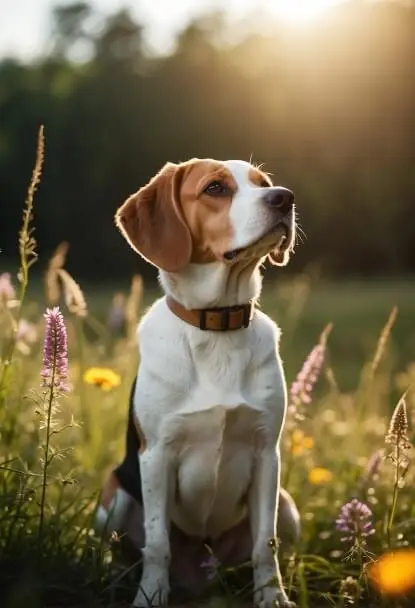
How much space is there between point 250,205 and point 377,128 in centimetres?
3019

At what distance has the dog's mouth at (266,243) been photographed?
390cm

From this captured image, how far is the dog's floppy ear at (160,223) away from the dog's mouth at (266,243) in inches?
7.1

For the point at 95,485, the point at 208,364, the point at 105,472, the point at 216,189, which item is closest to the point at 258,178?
the point at 216,189

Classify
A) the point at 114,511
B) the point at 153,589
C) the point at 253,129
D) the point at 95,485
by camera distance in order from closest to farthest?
1. the point at 153,589
2. the point at 114,511
3. the point at 95,485
4. the point at 253,129

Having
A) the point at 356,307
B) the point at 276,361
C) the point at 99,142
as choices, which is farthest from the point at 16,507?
the point at 99,142

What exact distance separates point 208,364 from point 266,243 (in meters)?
0.51

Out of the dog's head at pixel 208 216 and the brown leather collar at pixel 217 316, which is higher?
the dog's head at pixel 208 216

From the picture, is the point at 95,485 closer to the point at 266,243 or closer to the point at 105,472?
the point at 105,472

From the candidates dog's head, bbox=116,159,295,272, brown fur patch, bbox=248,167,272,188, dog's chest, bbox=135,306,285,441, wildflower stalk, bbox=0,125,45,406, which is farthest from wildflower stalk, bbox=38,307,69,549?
brown fur patch, bbox=248,167,272,188

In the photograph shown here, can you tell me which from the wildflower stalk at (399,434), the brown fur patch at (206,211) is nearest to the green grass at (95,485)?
the wildflower stalk at (399,434)

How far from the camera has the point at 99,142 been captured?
3841cm

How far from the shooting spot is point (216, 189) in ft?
13.3

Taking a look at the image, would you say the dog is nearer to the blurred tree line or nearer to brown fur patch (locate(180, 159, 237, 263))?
brown fur patch (locate(180, 159, 237, 263))

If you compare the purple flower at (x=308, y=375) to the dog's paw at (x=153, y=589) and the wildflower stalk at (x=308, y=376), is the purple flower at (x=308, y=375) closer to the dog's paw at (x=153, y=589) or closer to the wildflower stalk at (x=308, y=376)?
the wildflower stalk at (x=308, y=376)
